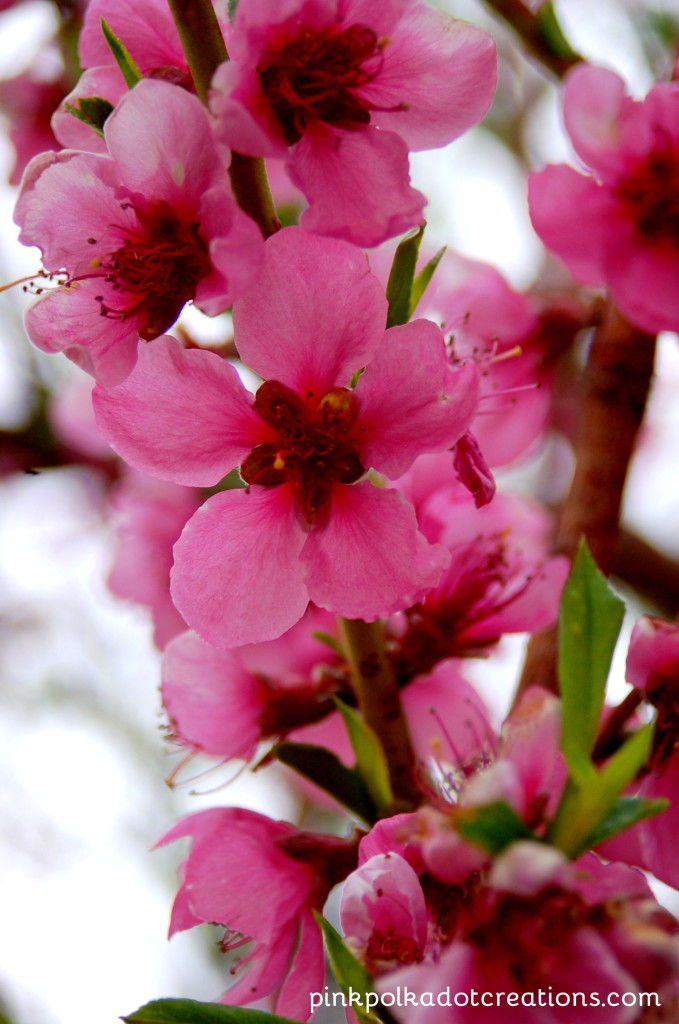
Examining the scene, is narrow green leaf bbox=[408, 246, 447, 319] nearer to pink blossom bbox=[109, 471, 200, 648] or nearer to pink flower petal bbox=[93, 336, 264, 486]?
pink flower petal bbox=[93, 336, 264, 486]

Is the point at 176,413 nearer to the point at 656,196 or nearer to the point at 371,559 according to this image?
the point at 371,559

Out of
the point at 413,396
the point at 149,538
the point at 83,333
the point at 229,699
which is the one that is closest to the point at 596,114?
the point at 413,396

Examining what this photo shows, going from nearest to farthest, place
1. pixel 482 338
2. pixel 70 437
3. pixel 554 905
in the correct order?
1. pixel 554 905
2. pixel 482 338
3. pixel 70 437

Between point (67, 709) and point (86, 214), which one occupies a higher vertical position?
point (86, 214)

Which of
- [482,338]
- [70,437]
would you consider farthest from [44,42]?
[482,338]

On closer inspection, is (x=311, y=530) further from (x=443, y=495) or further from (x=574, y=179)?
(x=574, y=179)

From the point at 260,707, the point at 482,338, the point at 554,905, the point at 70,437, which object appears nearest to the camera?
the point at 554,905

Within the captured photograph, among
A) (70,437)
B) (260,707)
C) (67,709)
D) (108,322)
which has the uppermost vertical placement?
(108,322)
